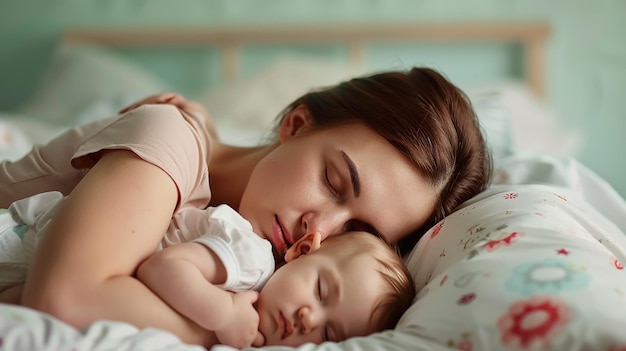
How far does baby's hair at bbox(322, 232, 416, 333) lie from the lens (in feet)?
3.20

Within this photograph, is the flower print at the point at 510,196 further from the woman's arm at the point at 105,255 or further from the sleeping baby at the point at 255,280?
the woman's arm at the point at 105,255

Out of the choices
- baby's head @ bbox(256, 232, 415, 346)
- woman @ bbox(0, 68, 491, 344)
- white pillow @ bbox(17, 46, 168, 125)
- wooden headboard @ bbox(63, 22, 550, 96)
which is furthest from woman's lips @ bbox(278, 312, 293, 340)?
wooden headboard @ bbox(63, 22, 550, 96)

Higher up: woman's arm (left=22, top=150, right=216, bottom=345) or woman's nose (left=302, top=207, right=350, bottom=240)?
woman's arm (left=22, top=150, right=216, bottom=345)

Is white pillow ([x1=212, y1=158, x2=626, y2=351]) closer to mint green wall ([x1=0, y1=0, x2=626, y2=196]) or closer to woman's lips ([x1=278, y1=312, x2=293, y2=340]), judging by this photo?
woman's lips ([x1=278, y1=312, x2=293, y2=340])

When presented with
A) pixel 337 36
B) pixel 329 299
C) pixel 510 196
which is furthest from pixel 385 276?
pixel 337 36

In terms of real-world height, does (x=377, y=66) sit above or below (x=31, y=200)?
below

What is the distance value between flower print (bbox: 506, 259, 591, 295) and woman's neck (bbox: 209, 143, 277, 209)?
541 mm

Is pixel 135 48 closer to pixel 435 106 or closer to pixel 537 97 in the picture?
pixel 537 97

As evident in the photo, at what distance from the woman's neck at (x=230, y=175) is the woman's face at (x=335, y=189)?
0.10 m

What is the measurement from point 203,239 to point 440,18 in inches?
92.1

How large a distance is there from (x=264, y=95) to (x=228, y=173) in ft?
5.08

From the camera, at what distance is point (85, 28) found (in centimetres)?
322

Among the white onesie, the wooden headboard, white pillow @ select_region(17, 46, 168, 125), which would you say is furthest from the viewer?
the wooden headboard

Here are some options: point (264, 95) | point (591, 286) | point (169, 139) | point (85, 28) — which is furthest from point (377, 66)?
point (591, 286)
